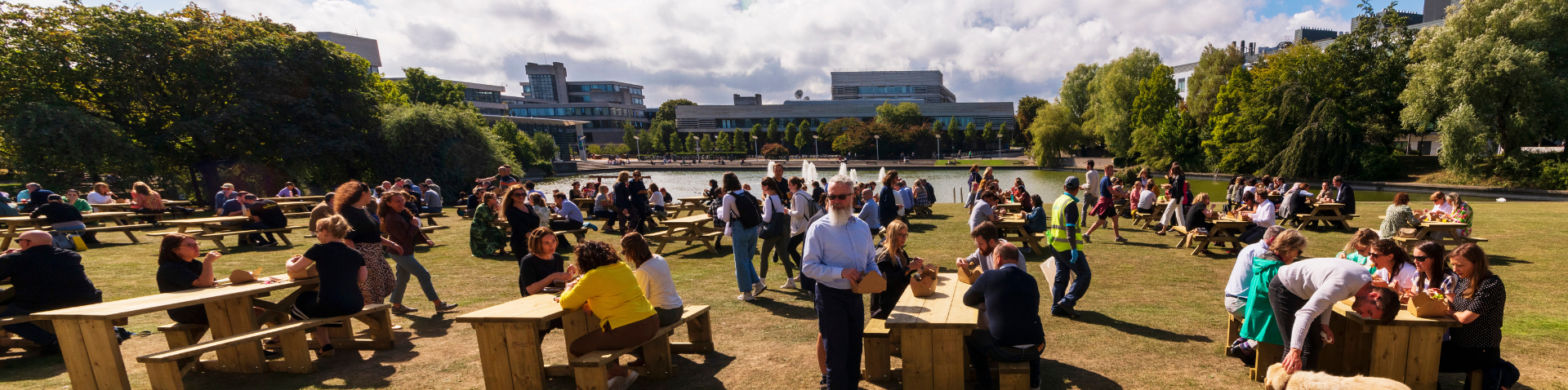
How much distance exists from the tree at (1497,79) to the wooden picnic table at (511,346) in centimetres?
3413

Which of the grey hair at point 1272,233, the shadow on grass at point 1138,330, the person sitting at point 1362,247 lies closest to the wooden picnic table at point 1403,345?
the grey hair at point 1272,233

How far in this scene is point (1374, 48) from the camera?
1165 inches

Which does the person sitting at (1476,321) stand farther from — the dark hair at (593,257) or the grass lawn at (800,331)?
the dark hair at (593,257)

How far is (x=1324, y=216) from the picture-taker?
1122 cm

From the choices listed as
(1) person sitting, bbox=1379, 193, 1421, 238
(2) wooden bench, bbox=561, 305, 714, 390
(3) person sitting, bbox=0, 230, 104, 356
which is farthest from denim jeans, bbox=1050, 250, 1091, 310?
(3) person sitting, bbox=0, 230, 104, 356

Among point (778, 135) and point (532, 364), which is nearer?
point (532, 364)

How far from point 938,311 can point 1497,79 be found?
32.7 metres

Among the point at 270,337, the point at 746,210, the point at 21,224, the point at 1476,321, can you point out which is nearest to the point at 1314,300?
the point at 1476,321

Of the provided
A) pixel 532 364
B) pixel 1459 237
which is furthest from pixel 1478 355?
pixel 1459 237

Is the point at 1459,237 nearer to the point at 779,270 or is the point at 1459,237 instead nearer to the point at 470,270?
the point at 779,270

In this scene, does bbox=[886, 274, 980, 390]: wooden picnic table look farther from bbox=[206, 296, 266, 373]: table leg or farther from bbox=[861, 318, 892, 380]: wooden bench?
bbox=[206, 296, 266, 373]: table leg

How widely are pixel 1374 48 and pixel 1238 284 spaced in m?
38.0

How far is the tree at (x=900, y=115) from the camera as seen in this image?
71.9 meters

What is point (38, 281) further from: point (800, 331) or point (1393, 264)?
point (1393, 264)
